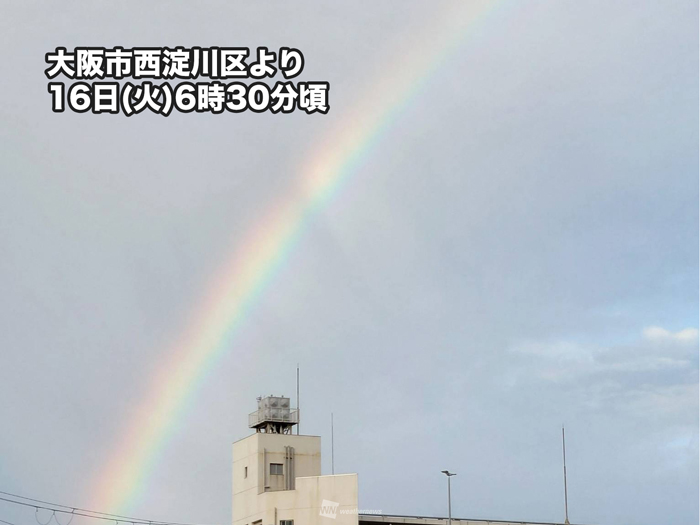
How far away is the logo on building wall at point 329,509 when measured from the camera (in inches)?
4375

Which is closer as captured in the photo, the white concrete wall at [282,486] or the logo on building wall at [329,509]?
the logo on building wall at [329,509]

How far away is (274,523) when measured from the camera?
117m

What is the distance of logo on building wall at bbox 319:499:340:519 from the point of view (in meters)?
111

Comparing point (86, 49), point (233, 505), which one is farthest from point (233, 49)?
point (233, 505)

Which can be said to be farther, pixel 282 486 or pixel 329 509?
pixel 282 486

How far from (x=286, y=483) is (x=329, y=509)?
11.4 m

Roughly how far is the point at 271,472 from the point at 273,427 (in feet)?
21.8

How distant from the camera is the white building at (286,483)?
366ft

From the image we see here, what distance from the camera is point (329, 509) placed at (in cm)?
11169

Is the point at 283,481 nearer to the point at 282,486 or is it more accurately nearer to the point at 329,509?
the point at 282,486

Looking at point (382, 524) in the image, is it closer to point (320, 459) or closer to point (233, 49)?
point (320, 459)

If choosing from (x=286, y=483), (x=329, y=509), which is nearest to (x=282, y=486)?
(x=286, y=483)

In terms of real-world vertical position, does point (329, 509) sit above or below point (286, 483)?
below

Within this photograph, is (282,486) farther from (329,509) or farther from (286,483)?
(329,509)
